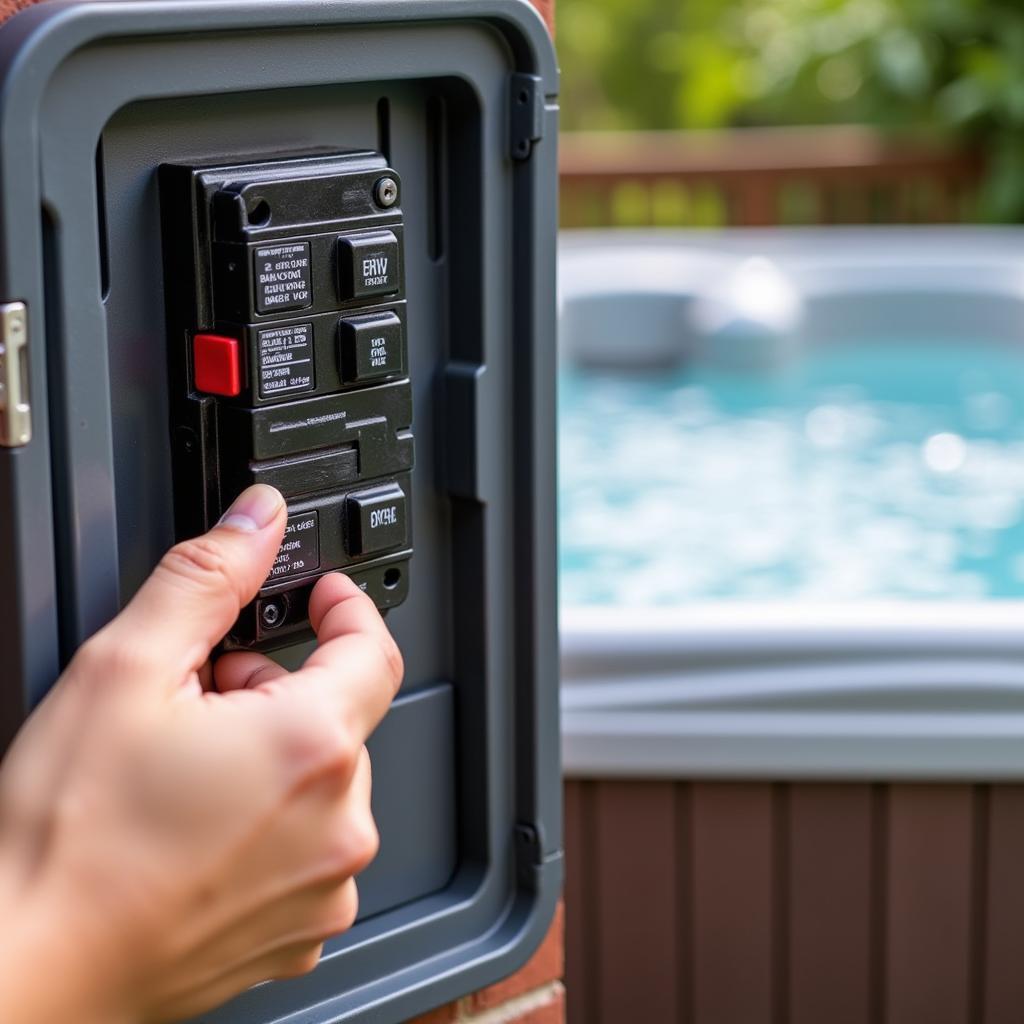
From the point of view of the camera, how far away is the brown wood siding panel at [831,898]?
58.6 inches

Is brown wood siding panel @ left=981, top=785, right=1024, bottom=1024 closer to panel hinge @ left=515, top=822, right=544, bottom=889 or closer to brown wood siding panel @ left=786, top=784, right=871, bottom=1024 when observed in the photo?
brown wood siding panel @ left=786, top=784, right=871, bottom=1024

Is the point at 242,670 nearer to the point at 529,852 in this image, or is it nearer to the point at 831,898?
the point at 529,852

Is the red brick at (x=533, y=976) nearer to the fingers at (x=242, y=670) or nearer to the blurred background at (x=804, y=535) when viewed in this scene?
the fingers at (x=242, y=670)

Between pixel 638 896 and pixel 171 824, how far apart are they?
1.05m

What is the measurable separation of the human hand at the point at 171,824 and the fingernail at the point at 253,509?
0.04 metres

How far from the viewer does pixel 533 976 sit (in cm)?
95

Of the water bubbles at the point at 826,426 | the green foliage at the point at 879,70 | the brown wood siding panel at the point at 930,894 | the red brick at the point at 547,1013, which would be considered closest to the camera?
the red brick at the point at 547,1013

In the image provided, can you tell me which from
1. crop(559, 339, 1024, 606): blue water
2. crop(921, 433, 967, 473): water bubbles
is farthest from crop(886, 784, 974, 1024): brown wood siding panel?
crop(921, 433, 967, 473): water bubbles

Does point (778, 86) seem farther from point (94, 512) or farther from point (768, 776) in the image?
point (94, 512)

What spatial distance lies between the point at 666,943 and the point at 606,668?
27 centimetres

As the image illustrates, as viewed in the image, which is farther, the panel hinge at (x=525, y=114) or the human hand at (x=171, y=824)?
the panel hinge at (x=525, y=114)

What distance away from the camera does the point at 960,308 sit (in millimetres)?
3877

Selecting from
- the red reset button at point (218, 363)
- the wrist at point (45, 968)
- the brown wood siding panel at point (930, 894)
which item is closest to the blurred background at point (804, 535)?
the brown wood siding panel at point (930, 894)

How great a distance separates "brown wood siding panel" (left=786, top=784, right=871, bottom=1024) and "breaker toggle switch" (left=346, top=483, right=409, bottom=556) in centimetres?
85
